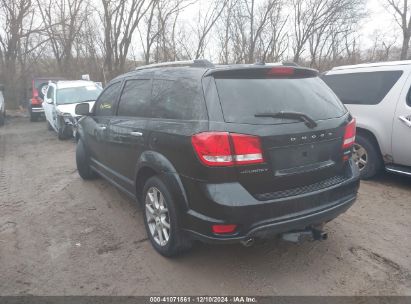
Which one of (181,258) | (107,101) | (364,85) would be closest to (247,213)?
(181,258)

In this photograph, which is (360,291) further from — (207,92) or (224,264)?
(207,92)

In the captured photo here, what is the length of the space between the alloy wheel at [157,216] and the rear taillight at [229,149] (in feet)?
2.50

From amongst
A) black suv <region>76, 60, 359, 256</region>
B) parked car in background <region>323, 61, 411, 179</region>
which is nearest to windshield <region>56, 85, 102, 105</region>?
black suv <region>76, 60, 359, 256</region>

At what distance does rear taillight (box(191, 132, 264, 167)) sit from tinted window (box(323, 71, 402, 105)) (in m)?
3.51

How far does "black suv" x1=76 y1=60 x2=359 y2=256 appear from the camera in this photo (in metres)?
2.52

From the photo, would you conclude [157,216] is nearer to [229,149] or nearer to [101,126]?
[229,149]

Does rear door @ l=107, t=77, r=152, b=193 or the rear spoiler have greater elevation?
the rear spoiler

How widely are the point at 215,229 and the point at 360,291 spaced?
1.29 m

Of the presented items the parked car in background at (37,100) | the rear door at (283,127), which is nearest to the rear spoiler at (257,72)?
the rear door at (283,127)

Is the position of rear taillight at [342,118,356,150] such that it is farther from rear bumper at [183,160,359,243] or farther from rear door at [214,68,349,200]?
rear bumper at [183,160,359,243]

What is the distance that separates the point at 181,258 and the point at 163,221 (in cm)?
41

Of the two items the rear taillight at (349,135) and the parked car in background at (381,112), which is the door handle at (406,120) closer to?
the parked car in background at (381,112)

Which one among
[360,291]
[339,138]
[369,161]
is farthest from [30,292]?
[369,161]

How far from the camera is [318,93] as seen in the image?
3.16 metres
